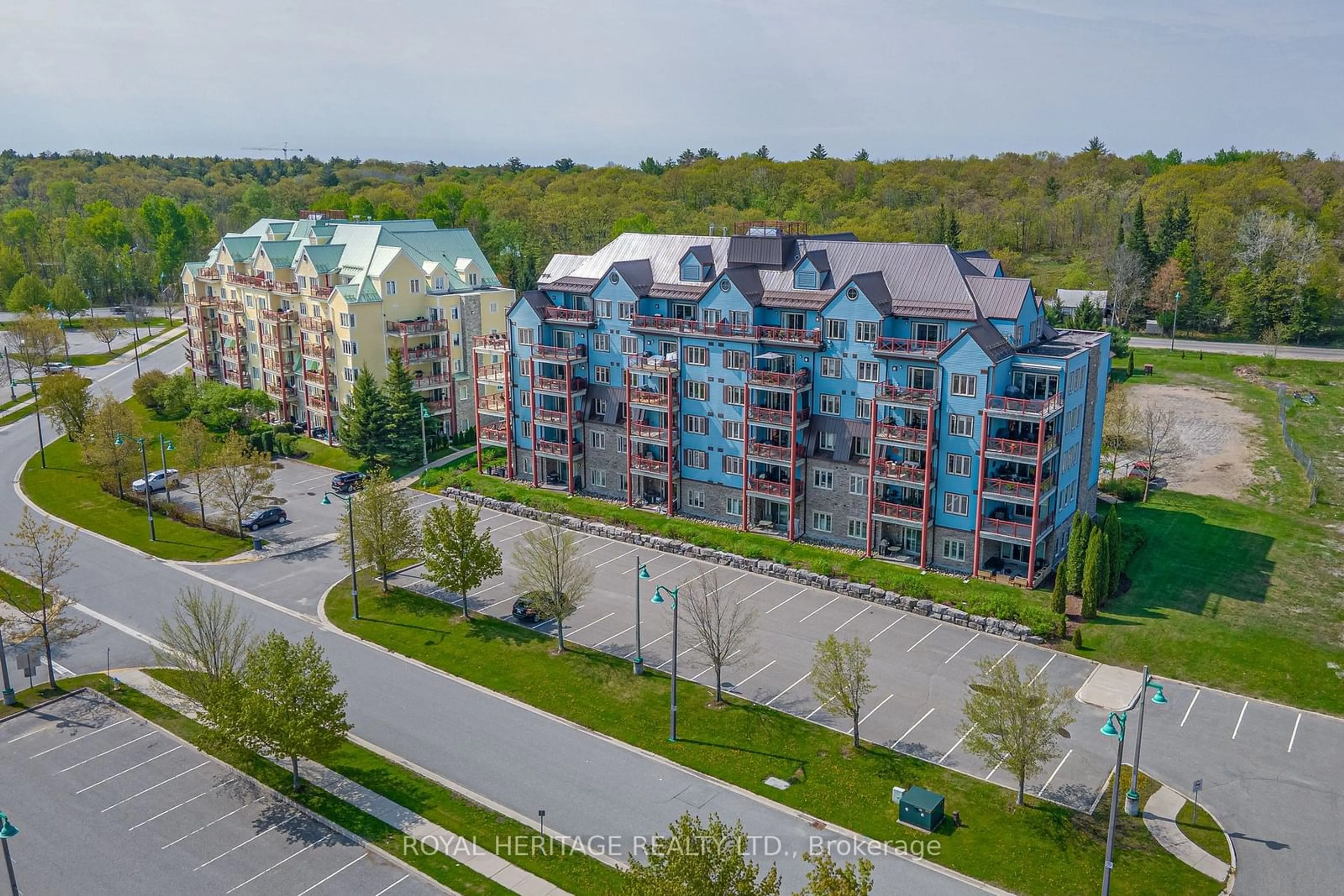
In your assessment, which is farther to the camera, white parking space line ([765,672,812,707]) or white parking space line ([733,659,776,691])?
white parking space line ([733,659,776,691])

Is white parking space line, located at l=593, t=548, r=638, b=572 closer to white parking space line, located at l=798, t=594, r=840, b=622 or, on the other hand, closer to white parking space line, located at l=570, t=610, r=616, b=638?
white parking space line, located at l=570, t=610, r=616, b=638

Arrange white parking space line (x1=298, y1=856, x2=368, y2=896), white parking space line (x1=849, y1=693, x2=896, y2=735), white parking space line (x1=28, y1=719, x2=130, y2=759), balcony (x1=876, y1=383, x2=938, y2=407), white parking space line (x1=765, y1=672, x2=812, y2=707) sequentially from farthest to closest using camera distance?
1. balcony (x1=876, y1=383, x2=938, y2=407)
2. white parking space line (x1=765, y1=672, x2=812, y2=707)
3. white parking space line (x1=849, y1=693, x2=896, y2=735)
4. white parking space line (x1=28, y1=719, x2=130, y2=759)
5. white parking space line (x1=298, y1=856, x2=368, y2=896)

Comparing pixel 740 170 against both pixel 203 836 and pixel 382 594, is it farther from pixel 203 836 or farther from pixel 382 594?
pixel 203 836

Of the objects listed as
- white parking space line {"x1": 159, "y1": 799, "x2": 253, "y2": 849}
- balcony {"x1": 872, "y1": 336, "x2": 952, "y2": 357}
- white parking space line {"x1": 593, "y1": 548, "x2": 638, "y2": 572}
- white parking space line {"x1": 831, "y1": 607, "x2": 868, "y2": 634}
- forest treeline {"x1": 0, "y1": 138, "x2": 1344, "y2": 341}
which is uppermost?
forest treeline {"x1": 0, "y1": 138, "x2": 1344, "y2": 341}

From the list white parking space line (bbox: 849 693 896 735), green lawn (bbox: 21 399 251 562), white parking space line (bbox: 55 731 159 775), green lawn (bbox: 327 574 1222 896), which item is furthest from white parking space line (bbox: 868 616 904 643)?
green lawn (bbox: 21 399 251 562)

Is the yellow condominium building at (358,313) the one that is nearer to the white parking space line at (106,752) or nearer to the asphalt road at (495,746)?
the asphalt road at (495,746)

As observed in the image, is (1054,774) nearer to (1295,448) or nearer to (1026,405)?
(1026,405)

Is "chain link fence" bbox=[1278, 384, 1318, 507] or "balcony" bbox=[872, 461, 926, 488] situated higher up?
"balcony" bbox=[872, 461, 926, 488]
